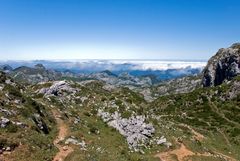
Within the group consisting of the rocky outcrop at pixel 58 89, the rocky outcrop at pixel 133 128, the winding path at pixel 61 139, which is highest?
the rocky outcrop at pixel 58 89

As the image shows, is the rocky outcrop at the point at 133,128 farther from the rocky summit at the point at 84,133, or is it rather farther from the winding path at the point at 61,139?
the winding path at the point at 61,139

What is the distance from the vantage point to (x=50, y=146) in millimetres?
55625

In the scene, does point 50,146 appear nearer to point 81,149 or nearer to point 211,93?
point 81,149

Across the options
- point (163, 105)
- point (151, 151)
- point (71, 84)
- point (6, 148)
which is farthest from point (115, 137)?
point (163, 105)

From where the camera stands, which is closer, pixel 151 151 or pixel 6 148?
pixel 6 148

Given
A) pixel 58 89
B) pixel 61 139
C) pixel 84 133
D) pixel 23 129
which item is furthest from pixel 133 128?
pixel 58 89

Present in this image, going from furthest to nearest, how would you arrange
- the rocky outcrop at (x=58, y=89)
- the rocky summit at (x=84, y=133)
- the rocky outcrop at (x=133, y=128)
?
the rocky outcrop at (x=58, y=89), the rocky outcrop at (x=133, y=128), the rocky summit at (x=84, y=133)

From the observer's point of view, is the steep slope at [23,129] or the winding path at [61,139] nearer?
the steep slope at [23,129]

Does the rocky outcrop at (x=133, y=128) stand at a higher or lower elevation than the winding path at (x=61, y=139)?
lower

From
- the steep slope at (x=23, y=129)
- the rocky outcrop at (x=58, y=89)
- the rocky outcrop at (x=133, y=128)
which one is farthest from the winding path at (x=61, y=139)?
the rocky outcrop at (x=58, y=89)

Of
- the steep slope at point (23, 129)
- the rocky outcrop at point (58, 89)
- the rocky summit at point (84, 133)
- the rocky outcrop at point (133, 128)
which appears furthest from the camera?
the rocky outcrop at point (58, 89)

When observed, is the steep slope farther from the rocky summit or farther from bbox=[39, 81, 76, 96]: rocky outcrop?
bbox=[39, 81, 76, 96]: rocky outcrop

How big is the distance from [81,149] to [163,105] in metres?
132

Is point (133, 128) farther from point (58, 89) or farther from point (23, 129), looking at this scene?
point (58, 89)
